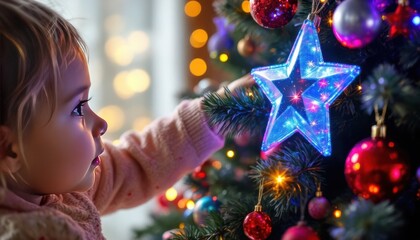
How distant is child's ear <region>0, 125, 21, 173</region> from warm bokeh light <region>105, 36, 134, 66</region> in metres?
1.20

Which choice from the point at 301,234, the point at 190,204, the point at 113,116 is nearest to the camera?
the point at 301,234

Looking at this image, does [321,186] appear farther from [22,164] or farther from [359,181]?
[22,164]

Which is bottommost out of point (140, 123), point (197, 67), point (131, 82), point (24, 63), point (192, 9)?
point (140, 123)

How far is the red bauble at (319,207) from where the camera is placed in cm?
66

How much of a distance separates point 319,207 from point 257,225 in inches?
3.3

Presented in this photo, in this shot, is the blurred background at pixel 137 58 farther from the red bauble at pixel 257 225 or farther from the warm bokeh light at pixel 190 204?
the red bauble at pixel 257 225

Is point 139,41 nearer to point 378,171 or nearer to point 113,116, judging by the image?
point 113,116

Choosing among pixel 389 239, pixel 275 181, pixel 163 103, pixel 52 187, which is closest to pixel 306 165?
pixel 275 181

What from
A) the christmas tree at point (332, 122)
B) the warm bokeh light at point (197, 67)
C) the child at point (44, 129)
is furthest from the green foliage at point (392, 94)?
the warm bokeh light at point (197, 67)

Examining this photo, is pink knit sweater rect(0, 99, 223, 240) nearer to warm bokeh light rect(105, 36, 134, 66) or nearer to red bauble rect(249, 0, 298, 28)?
red bauble rect(249, 0, 298, 28)

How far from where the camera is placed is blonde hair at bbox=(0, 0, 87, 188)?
66 cm

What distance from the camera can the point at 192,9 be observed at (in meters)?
1.89

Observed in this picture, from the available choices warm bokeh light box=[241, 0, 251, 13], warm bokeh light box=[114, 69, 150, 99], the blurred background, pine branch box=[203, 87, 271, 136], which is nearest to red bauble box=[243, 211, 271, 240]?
pine branch box=[203, 87, 271, 136]

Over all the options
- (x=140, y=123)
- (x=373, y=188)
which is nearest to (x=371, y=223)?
(x=373, y=188)
